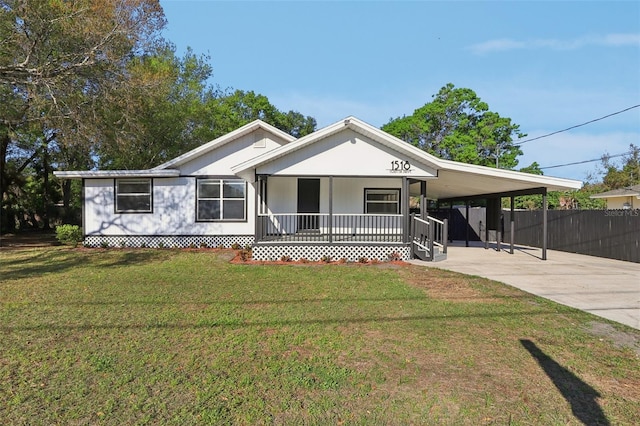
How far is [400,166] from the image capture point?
11984 millimetres

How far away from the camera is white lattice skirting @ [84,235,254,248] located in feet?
48.9

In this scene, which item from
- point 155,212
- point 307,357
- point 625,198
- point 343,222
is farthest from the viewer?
point 625,198

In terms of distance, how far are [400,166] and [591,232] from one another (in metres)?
7.97

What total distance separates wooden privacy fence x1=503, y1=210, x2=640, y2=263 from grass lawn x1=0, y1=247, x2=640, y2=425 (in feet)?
25.6

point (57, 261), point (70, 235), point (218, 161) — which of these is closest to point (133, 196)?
point (70, 235)

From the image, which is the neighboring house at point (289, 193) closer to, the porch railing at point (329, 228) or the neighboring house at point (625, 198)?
the porch railing at point (329, 228)

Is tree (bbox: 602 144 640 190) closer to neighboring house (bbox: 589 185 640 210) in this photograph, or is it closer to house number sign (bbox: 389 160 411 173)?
neighboring house (bbox: 589 185 640 210)

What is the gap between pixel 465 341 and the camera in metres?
4.86

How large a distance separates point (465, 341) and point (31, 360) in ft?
16.2

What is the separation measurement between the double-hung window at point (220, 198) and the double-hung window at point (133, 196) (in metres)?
1.98

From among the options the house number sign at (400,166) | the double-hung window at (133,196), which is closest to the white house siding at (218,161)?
the double-hung window at (133,196)

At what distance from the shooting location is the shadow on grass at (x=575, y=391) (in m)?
3.21

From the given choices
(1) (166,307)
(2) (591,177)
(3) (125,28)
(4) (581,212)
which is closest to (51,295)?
(1) (166,307)

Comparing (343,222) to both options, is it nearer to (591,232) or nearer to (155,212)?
(155,212)
